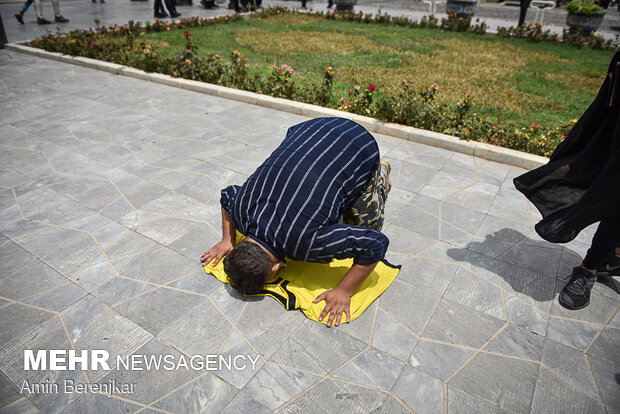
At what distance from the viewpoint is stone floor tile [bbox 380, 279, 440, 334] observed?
2.79 meters

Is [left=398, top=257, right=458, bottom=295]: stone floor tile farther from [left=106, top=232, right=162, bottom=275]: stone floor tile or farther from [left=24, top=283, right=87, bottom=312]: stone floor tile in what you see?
[left=24, top=283, right=87, bottom=312]: stone floor tile

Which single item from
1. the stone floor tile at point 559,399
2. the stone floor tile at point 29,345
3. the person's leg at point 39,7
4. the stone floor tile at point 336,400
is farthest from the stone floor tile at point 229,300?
the person's leg at point 39,7

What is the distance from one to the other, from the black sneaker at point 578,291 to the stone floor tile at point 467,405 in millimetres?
1177

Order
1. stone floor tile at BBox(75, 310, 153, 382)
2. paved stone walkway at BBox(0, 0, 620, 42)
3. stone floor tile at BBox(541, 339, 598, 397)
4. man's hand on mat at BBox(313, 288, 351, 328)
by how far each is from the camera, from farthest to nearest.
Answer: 1. paved stone walkway at BBox(0, 0, 620, 42)
2. man's hand on mat at BBox(313, 288, 351, 328)
3. stone floor tile at BBox(75, 310, 153, 382)
4. stone floor tile at BBox(541, 339, 598, 397)

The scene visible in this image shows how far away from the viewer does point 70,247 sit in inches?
132

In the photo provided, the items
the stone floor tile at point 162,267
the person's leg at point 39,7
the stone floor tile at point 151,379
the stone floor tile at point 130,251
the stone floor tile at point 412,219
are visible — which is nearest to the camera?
the stone floor tile at point 151,379

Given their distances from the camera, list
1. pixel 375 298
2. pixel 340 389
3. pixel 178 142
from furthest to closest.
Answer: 1. pixel 178 142
2. pixel 375 298
3. pixel 340 389

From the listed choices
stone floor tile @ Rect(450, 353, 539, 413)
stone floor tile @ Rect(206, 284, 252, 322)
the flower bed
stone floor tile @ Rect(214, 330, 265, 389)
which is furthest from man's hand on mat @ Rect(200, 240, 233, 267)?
the flower bed

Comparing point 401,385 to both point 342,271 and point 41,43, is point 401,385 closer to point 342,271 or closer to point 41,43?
point 342,271

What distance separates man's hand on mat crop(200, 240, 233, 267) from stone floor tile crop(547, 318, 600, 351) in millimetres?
2452

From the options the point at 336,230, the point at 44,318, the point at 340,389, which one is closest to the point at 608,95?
the point at 336,230

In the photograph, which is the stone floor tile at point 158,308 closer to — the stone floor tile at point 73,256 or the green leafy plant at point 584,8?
the stone floor tile at point 73,256

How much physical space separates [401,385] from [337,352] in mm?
443

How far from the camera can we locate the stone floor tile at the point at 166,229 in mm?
3518
